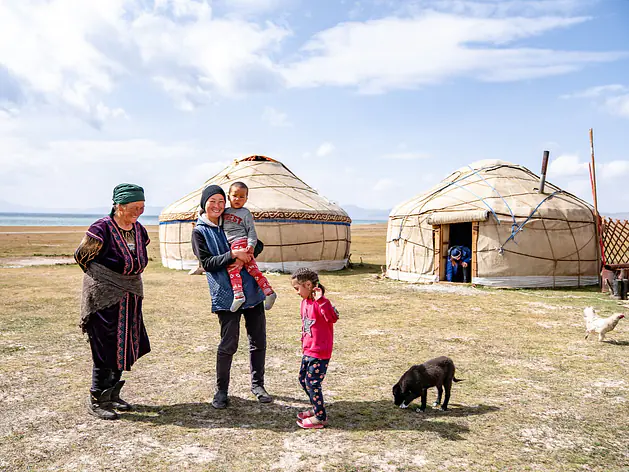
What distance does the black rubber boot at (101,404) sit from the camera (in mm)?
2959

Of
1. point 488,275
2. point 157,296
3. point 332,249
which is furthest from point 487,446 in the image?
point 332,249

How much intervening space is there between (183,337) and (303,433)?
2.69 meters

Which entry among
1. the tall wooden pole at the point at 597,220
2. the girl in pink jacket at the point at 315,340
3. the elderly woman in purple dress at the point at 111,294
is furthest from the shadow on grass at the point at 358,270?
the girl in pink jacket at the point at 315,340

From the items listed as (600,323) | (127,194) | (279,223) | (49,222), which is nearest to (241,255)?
(127,194)

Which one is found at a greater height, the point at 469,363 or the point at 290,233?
the point at 290,233


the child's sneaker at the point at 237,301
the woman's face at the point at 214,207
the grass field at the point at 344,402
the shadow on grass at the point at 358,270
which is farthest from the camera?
the shadow on grass at the point at 358,270

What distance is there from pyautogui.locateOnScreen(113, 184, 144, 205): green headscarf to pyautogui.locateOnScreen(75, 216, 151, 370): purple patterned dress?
0.44 ft

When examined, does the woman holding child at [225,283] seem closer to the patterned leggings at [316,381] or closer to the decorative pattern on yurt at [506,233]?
the patterned leggings at [316,381]

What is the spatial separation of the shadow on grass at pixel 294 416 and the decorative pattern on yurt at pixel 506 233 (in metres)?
6.70

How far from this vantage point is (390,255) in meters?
11.4

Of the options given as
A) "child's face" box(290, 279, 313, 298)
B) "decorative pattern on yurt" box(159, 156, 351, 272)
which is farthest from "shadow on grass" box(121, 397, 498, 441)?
"decorative pattern on yurt" box(159, 156, 351, 272)

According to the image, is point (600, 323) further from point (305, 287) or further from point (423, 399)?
point (305, 287)

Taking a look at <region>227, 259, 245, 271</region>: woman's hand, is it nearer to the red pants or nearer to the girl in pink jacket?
the red pants

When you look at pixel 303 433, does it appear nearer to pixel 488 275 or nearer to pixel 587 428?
pixel 587 428
